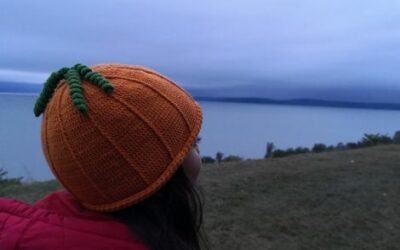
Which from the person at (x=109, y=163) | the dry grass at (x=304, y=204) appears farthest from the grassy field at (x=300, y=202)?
the person at (x=109, y=163)

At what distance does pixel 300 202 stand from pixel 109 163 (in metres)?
4.44

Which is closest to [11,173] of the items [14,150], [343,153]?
[14,150]

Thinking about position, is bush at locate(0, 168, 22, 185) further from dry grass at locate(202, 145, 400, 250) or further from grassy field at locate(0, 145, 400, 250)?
dry grass at locate(202, 145, 400, 250)

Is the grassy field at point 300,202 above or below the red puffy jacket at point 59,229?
below

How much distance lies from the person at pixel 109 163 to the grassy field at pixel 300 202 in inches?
121

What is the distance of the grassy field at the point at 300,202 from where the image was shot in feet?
14.6

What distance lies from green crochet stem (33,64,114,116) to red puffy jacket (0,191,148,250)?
30 cm

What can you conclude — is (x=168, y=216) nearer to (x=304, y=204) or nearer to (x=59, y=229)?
(x=59, y=229)

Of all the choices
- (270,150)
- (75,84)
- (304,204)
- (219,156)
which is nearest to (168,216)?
(75,84)

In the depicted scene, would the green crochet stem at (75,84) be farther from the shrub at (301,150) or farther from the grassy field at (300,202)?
the shrub at (301,150)

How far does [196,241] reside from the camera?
151 centimetres

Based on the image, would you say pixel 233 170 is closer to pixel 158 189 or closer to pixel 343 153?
pixel 343 153

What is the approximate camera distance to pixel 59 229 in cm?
125

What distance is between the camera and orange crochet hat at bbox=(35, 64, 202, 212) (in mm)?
1247
